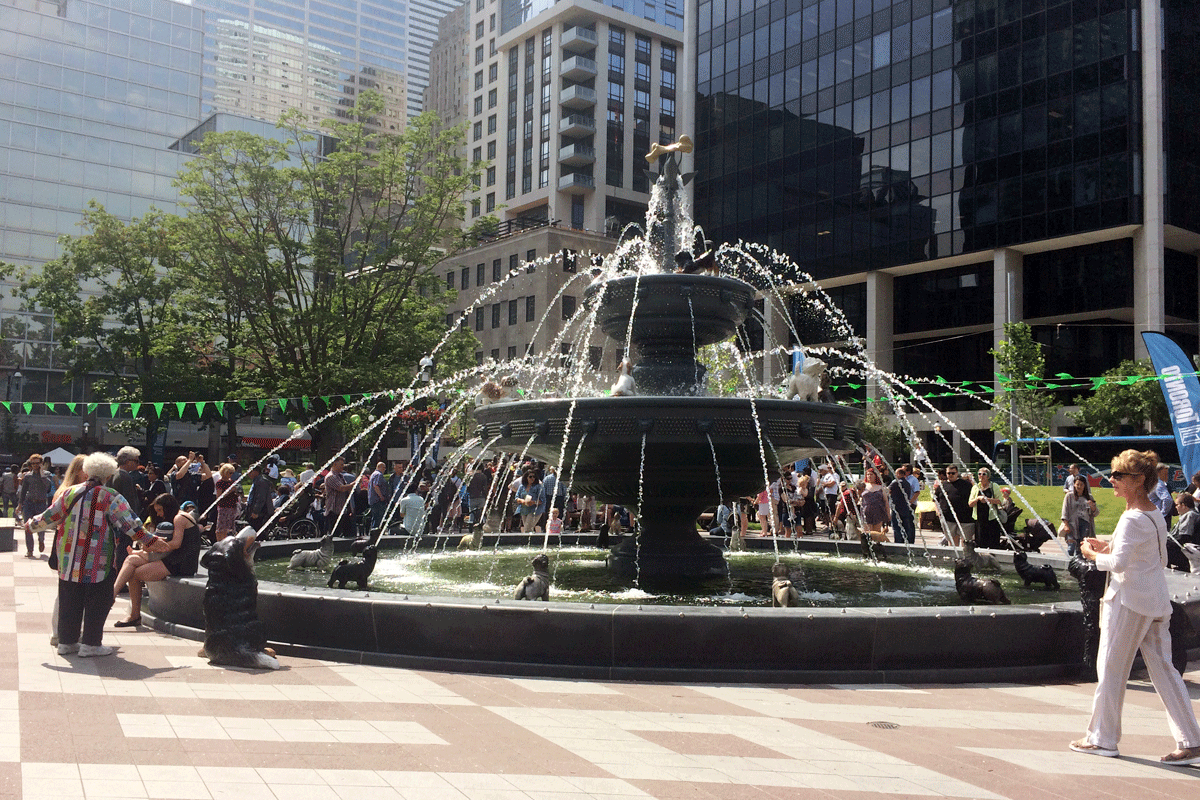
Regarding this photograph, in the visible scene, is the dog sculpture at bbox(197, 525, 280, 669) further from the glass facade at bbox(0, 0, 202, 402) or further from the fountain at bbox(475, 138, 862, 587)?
the glass facade at bbox(0, 0, 202, 402)

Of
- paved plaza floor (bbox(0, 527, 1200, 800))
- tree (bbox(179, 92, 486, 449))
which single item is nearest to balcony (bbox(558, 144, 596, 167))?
tree (bbox(179, 92, 486, 449))

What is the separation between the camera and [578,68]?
80.4m

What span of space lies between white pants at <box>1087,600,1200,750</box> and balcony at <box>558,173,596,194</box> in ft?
249

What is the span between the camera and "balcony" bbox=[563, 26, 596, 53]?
80312 millimetres

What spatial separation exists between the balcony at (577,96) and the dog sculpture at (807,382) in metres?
73.5

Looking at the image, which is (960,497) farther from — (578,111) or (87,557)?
(578,111)

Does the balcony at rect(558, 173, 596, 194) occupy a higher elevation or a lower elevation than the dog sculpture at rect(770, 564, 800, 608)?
higher

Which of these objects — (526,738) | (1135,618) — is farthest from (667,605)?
(1135,618)

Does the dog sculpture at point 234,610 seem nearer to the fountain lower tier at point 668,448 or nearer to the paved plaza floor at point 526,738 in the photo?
the paved plaza floor at point 526,738

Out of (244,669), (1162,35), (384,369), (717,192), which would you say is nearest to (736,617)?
(244,669)

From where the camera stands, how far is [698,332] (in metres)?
11.7

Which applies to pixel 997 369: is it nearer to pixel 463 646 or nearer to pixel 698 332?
pixel 698 332

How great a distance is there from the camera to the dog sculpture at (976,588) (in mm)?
8867

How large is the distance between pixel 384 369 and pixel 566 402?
80.5 feet
